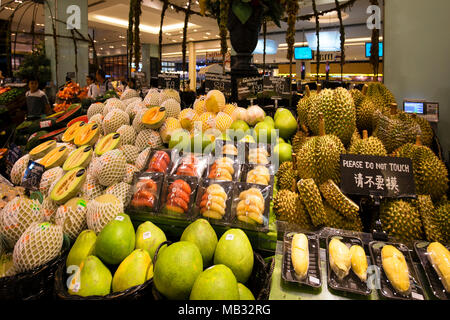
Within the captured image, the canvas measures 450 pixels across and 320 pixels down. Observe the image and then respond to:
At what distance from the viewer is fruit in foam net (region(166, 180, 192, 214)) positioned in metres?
1.45

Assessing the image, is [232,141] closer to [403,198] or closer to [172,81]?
[403,198]

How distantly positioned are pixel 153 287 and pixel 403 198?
3.81ft

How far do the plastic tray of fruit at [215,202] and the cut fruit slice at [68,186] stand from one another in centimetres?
69

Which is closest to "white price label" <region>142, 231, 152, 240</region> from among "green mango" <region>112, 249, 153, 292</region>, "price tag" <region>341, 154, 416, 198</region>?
"green mango" <region>112, 249, 153, 292</region>

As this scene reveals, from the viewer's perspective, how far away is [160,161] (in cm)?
170

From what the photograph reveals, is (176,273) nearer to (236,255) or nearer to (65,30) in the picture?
(236,255)

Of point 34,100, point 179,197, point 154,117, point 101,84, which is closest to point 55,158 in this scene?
point 154,117

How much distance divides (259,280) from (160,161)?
913 millimetres

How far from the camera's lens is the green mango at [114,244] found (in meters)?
1.16

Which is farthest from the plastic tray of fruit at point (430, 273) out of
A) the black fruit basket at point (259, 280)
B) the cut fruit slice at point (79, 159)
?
the cut fruit slice at point (79, 159)

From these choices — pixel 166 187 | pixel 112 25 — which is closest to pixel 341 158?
pixel 166 187

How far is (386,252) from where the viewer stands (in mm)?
1101

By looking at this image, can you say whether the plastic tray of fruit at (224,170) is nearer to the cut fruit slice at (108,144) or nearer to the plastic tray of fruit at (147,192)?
the plastic tray of fruit at (147,192)

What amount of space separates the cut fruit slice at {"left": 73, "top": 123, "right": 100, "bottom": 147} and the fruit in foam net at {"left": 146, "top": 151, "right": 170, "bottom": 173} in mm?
682
